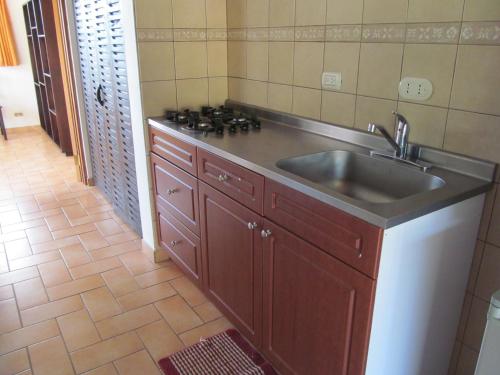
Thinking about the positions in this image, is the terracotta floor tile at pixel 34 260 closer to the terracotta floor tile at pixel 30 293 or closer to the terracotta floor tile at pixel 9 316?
the terracotta floor tile at pixel 30 293

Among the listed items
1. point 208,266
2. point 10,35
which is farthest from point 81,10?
point 10,35

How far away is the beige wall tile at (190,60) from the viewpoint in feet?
7.87

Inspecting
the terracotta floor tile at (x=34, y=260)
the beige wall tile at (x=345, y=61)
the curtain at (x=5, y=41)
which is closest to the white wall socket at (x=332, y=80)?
the beige wall tile at (x=345, y=61)

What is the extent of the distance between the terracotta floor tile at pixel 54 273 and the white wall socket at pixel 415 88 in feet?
7.09

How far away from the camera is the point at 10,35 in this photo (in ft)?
20.4

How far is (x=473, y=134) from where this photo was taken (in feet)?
4.69

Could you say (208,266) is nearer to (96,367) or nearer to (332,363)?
(96,367)

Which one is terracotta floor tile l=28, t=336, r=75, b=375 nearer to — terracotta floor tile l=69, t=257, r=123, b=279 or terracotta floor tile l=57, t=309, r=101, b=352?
terracotta floor tile l=57, t=309, r=101, b=352

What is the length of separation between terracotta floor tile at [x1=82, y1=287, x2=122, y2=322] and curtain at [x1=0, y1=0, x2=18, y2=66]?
5.35 m

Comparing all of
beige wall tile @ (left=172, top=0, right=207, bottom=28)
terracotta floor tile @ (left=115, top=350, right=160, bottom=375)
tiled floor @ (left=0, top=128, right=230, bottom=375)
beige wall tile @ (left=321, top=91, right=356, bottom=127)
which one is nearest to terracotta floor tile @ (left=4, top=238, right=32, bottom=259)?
tiled floor @ (left=0, top=128, right=230, bottom=375)

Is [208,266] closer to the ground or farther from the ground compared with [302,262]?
closer to the ground

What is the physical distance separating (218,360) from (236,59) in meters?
1.71

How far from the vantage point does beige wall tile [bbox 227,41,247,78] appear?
8.13ft

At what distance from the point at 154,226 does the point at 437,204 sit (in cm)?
185
